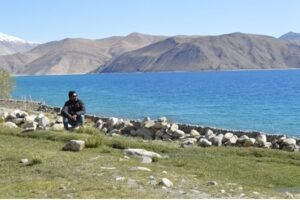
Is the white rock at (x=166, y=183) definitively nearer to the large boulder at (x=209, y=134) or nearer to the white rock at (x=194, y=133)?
the large boulder at (x=209, y=134)

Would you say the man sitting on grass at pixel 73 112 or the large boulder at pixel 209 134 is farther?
the large boulder at pixel 209 134

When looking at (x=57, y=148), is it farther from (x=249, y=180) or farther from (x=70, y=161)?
(x=249, y=180)

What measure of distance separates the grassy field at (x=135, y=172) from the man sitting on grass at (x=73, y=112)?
434 cm

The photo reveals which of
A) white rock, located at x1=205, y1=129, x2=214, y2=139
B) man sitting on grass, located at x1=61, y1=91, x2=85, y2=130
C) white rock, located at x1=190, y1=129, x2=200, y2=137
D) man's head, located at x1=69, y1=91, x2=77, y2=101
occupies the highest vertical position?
man's head, located at x1=69, y1=91, x2=77, y2=101

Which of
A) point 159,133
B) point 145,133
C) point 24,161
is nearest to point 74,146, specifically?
point 24,161

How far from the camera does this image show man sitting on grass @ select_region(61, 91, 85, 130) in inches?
1103

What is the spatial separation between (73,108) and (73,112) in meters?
0.22

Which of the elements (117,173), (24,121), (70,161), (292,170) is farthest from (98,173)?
(24,121)

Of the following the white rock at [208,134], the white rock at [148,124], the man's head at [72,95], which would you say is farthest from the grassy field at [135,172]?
the white rock at [148,124]

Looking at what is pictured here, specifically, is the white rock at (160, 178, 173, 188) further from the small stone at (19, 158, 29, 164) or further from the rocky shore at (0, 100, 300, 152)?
the rocky shore at (0, 100, 300, 152)

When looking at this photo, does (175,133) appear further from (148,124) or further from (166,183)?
(166,183)

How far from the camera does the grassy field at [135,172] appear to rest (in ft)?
42.0

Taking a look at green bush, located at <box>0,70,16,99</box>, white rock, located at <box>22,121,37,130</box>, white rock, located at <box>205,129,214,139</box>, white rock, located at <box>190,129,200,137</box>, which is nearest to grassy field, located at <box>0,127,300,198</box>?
white rock, located at <box>22,121,37,130</box>

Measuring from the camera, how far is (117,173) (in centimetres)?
1530
